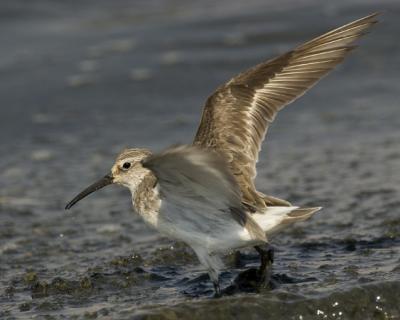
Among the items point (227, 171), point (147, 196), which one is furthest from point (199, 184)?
point (147, 196)

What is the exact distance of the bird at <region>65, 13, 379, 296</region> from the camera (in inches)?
220

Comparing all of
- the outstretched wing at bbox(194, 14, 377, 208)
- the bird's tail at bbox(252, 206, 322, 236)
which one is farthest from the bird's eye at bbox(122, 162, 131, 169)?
the bird's tail at bbox(252, 206, 322, 236)

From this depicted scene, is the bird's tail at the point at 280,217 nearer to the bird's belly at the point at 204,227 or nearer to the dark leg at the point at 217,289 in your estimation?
the bird's belly at the point at 204,227

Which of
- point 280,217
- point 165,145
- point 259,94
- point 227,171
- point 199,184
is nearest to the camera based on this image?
point 227,171

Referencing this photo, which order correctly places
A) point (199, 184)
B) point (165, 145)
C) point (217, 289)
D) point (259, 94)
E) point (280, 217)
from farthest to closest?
point (165, 145) → point (259, 94) → point (217, 289) → point (280, 217) → point (199, 184)

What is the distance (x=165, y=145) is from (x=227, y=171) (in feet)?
16.2

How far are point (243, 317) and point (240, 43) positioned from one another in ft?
24.6

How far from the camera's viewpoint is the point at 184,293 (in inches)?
253

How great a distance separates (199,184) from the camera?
226 inches

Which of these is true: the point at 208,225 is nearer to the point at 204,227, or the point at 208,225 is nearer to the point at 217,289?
the point at 204,227

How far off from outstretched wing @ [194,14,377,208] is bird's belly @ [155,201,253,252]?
497 millimetres

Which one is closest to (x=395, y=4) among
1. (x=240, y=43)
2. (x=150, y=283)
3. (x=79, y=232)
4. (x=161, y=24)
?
(x=240, y=43)

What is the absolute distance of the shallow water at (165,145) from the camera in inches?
249

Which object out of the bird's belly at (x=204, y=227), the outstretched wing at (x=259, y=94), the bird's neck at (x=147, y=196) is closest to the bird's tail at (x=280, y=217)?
the bird's belly at (x=204, y=227)
